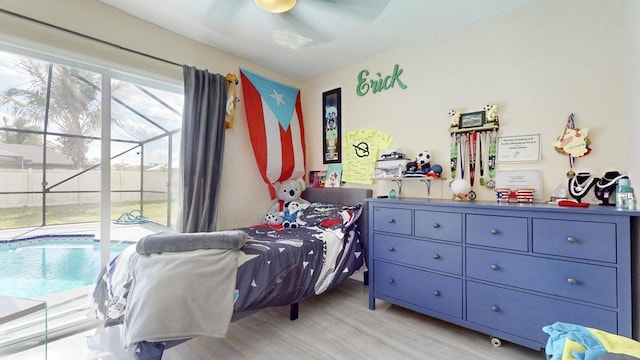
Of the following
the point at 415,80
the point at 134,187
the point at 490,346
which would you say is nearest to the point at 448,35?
the point at 415,80

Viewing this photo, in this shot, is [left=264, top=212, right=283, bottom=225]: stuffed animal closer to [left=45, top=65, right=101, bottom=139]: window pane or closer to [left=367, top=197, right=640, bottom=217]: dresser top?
[left=367, top=197, right=640, bottom=217]: dresser top

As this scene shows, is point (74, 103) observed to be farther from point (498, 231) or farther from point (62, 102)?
point (498, 231)

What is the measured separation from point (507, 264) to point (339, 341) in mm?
1170

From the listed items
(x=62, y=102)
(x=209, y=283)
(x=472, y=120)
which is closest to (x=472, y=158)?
(x=472, y=120)

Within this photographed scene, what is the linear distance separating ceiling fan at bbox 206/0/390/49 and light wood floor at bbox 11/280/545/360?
2142 mm

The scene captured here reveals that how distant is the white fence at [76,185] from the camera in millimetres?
1734

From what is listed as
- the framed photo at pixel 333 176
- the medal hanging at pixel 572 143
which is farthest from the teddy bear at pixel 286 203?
the medal hanging at pixel 572 143

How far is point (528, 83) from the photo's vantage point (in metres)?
1.94

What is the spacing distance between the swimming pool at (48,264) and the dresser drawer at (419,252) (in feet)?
6.94

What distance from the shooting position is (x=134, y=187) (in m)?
2.27

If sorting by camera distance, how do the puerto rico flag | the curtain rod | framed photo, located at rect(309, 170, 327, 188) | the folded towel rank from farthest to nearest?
framed photo, located at rect(309, 170, 327, 188)
the puerto rico flag
the curtain rod
the folded towel

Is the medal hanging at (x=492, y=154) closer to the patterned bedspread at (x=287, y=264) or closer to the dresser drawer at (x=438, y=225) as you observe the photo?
the dresser drawer at (x=438, y=225)

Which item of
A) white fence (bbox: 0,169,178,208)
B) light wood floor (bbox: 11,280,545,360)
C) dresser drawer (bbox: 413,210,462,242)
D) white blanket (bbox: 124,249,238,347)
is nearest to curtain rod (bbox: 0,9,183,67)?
white fence (bbox: 0,169,178,208)

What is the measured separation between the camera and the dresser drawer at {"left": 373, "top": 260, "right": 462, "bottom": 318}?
1.82 metres
